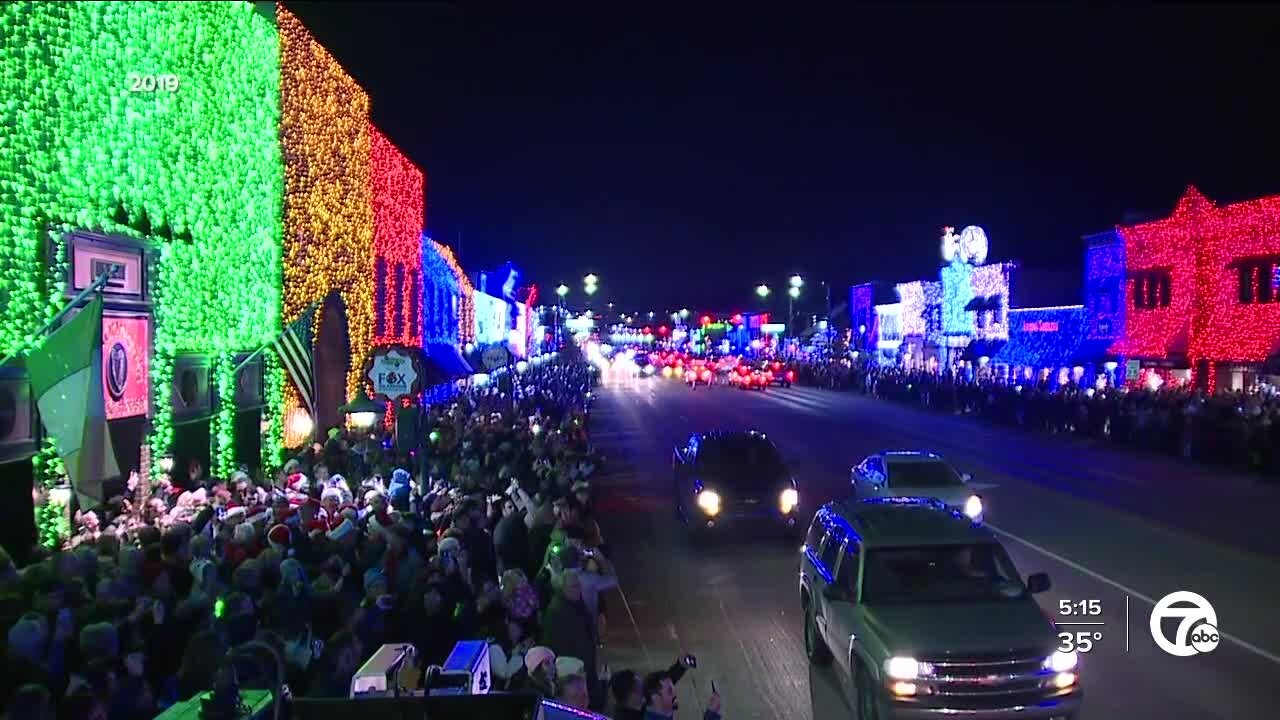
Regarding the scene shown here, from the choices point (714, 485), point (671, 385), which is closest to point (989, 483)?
point (714, 485)

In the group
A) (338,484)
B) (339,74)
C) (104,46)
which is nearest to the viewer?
(104,46)

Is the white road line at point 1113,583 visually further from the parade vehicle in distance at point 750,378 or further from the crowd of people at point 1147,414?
the parade vehicle in distance at point 750,378

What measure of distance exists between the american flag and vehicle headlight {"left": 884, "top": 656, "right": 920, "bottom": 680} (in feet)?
43.3

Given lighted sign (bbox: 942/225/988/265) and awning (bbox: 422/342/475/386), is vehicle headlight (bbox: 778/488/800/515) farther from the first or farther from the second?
lighted sign (bbox: 942/225/988/265)

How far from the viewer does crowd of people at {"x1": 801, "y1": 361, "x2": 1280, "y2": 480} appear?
26.7 metres

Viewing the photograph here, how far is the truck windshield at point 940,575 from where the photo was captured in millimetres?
8852

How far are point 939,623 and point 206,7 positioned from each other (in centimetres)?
1380

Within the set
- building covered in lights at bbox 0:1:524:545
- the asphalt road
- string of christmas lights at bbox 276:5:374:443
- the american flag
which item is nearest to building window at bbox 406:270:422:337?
string of christmas lights at bbox 276:5:374:443

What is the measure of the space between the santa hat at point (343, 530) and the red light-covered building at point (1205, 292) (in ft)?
122

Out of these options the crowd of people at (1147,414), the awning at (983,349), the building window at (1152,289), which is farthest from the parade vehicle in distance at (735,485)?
the awning at (983,349)

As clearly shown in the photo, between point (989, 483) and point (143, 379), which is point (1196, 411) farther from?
point (143, 379)

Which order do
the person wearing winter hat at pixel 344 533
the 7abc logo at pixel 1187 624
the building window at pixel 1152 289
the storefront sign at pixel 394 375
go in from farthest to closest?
1. the building window at pixel 1152 289
2. the storefront sign at pixel 394 375
3. the 7abc logo at pixel 1187 624
4. the person wearing winter hat at pixel 344 533

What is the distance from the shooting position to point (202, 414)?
1703cm

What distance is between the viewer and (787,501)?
54.1 ft
